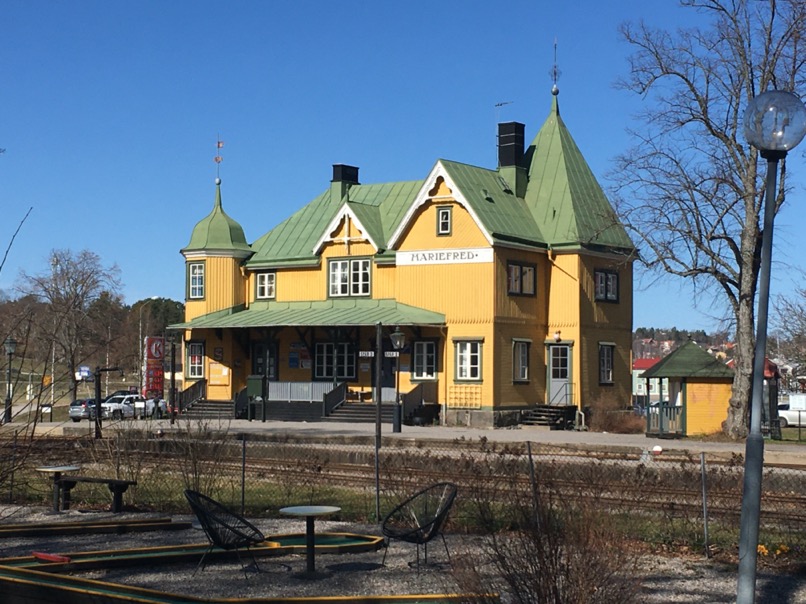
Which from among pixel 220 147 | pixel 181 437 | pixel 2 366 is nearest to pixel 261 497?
pixel 181 437

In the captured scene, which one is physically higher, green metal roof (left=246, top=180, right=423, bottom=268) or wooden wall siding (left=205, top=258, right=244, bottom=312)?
green metal roof (left=246, top=180, right=423, bottom=268)

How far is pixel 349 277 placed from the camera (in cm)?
4566

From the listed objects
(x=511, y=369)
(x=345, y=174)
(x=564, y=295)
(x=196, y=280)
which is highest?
(x=345, y=174)

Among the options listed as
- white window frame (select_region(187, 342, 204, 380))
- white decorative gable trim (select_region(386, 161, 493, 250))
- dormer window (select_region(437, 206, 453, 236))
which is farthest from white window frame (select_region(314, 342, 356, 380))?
dormer window (select_region(437, 206, 453, 236))

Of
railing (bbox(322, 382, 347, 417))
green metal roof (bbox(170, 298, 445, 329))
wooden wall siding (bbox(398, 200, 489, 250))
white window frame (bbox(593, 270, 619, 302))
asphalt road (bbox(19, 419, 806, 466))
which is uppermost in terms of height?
wooden wall siding (bbox(398, 200, 489, 250))

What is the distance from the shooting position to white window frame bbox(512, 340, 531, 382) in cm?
4162

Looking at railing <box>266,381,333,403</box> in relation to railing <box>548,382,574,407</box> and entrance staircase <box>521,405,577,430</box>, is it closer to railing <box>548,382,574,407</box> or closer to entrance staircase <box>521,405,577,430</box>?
entrance staircase <box>521,405,577,430</box>

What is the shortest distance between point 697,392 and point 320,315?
15765mm

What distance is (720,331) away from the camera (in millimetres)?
35969

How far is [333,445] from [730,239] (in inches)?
513

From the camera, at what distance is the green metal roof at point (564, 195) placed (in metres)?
43.3

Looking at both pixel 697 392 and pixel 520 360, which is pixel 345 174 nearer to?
pixel 520 360

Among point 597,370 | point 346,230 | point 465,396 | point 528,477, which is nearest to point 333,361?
point 346,230

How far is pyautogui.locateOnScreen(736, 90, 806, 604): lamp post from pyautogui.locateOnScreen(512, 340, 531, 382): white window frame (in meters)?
33.6
